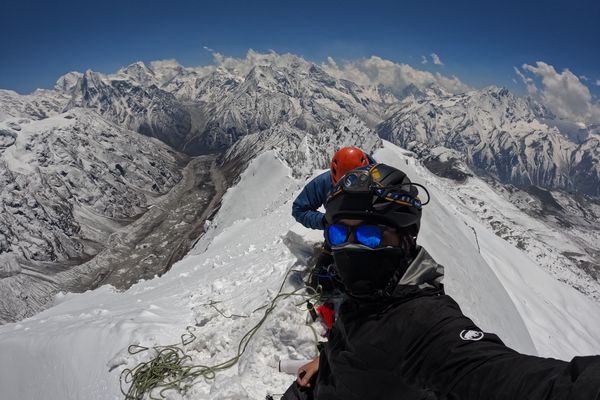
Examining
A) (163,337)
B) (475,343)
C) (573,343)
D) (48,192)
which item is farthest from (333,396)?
(48,192)

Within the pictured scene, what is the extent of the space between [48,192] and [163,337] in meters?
226

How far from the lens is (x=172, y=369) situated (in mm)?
7219

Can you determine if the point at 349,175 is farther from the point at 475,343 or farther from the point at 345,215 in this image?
the point at 475,343

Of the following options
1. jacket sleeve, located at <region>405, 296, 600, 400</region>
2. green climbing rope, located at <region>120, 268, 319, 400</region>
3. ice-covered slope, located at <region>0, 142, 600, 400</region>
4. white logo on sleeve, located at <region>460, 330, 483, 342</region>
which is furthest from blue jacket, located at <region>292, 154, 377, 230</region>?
white logo on sleeve, located at <region>460, 330, 483, 342</region>

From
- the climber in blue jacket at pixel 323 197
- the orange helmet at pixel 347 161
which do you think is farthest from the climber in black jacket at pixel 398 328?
the orange helmet at pixel 347 161

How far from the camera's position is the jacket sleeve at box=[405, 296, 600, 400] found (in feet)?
5.74

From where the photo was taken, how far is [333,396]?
10.3 feet

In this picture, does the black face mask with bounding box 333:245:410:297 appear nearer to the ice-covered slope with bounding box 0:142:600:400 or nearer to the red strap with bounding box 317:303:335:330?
the ice-covered slope with bounding box 0:142:600:400

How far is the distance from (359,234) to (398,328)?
2.60ft

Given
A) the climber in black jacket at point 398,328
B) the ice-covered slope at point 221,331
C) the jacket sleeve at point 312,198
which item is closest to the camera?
the climber in black jacket at point 398,328

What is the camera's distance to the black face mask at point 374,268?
293 centimetres

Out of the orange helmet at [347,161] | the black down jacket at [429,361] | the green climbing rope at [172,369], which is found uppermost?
the orange helmet at [347,161]

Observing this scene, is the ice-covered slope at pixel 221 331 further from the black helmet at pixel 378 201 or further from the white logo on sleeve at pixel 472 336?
the white logo on sleeve at pixel 472 336

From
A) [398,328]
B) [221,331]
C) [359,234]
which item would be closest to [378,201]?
[359,234]
